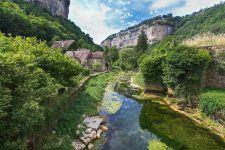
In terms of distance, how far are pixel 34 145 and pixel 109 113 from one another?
11.0m

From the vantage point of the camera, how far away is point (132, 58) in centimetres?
7638

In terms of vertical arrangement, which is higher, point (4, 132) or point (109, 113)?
point (4, 132)

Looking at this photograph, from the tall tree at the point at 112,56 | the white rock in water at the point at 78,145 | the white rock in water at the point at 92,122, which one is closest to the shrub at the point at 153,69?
the white rock in water at the point at 92,122

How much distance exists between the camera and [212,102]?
17.0m

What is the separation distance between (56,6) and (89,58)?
7666cm

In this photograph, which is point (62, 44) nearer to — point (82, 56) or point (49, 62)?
point (82, 56)

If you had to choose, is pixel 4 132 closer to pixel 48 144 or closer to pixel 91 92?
pixel 48 144

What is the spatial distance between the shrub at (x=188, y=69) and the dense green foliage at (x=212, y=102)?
1907 millimetres

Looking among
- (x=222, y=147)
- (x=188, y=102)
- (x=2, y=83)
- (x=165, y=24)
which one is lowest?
(x=222, y=147)

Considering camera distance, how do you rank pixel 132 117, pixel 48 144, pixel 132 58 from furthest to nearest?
1. pixel 132 58
2. pixel 132 117
3. pixel 48 144

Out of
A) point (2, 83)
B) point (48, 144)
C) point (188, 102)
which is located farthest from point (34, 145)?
point (188, 102)

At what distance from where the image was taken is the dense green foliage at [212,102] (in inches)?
631

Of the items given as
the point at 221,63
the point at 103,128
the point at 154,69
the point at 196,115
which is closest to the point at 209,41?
the point at 221,63

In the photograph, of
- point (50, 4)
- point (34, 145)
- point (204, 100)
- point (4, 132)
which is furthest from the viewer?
point (50, 4)
